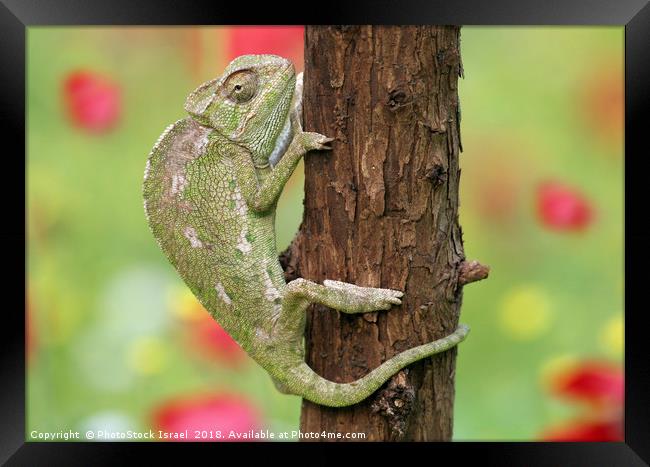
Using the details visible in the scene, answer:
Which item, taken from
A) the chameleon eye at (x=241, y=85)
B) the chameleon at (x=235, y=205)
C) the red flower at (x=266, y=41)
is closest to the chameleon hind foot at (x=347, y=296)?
the chameleon at (x=235, y=205)

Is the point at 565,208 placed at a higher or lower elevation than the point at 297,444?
higher

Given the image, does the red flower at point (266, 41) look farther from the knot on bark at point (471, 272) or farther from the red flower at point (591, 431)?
the red flower at point (591, 431)

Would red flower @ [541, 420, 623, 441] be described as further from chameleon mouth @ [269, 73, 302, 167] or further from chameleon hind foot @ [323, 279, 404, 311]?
chameleon mouth @ [269, 73, 302, 167]

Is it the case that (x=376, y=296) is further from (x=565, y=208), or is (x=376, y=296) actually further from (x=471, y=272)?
(x=565, y=208)

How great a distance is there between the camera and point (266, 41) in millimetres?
3039

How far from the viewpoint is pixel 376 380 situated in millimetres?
2191

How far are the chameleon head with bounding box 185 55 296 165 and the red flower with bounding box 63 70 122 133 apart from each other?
911 millimetres

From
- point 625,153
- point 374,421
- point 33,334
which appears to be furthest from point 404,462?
point 33,334

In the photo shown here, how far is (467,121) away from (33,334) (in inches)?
84.2

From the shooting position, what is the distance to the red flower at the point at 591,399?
269 centimetres

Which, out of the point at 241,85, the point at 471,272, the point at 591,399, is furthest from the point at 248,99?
the point at 591,399

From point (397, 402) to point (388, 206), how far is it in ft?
1.91

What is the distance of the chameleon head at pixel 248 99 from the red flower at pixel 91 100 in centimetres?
91

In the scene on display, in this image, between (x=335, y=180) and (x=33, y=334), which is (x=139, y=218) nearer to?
(x=33, y=334)
